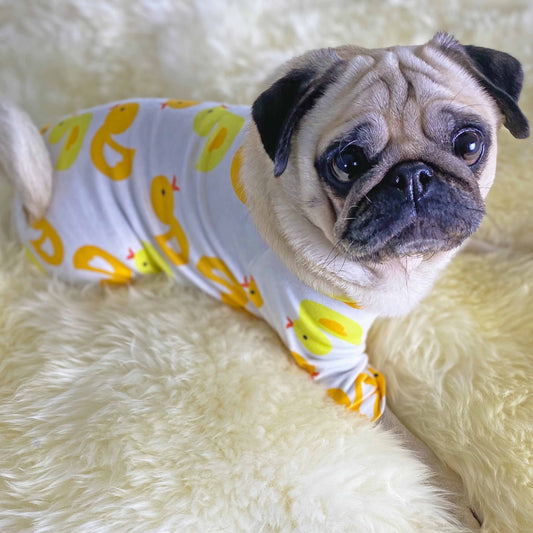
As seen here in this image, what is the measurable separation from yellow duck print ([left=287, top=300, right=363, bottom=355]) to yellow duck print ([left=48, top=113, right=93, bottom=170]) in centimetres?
89

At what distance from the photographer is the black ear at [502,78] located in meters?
1.34

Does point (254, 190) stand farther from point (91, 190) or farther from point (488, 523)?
point (488, 523)

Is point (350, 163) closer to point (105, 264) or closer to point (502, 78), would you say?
point (502, 78)

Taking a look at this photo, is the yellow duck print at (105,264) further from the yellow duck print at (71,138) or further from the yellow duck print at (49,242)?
the yellow duck print at (71,138)

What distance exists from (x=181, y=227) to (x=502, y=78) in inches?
38.1

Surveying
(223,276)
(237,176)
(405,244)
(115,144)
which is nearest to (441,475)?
(405,244)

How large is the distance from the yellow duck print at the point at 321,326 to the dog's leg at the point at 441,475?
12.0 inches

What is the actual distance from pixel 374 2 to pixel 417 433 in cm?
184

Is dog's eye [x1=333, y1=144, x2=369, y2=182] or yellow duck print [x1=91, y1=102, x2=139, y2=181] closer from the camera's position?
dog's eye [x1=333, y1=144, x2=369, y2=182]

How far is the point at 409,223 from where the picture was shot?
1.22 meters

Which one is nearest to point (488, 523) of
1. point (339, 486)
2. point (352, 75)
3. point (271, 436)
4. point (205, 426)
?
point (339, 486)

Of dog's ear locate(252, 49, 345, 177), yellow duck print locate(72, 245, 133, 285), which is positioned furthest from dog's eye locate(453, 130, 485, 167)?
yellow duck print locate(72, 245, 133, 285)

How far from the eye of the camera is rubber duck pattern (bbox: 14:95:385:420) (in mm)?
1561

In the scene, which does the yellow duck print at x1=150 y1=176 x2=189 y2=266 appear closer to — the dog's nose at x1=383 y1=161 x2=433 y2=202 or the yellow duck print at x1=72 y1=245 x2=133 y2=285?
the yellow duck print at x1=72 y1=245 x2=133 y2=285
